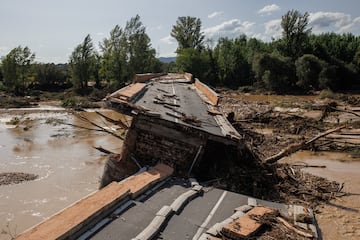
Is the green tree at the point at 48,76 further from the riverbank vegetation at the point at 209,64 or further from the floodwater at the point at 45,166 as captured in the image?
the floodwater at the point at 45,166

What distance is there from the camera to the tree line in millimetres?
41688

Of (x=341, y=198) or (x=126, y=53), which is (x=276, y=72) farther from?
(x=341, y=198)

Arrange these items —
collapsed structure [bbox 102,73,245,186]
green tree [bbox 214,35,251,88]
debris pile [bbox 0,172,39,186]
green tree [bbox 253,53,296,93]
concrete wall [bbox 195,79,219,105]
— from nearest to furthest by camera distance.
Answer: collapsed structure [bbox 102,73,245,186], concrete wall [bbox 195,79,219,105], debris pile [bbox 0,172,39,186], green tree [bbox 253,53,296,93], green tree [bbox 214,35,251,88]

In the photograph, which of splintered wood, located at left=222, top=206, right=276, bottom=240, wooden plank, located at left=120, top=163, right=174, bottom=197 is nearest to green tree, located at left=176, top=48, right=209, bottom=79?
wooden plank, located at left=120, top=163, right=174, bottom=197

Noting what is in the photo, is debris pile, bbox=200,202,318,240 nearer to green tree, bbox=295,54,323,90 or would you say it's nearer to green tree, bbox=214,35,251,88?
green tree, bbox=295,54,323,90

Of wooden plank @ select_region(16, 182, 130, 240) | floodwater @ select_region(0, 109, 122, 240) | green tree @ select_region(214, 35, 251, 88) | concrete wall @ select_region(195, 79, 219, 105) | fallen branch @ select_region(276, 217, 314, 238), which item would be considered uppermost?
green tree @ select_region(214, 35, 251, 88)

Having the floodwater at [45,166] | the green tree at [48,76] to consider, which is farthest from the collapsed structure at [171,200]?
the green tree at [48,76]

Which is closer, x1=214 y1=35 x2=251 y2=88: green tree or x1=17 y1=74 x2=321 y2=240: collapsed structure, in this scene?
x1=17 y1=74 x2=321 y2=240: collapsed structure

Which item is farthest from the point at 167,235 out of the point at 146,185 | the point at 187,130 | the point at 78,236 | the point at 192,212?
the point at 187,130

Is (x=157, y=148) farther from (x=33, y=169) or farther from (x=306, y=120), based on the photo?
(x=306, y=120)

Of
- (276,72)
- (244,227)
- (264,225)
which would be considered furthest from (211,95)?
(276,72)

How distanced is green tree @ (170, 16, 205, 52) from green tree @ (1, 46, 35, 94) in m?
23.3

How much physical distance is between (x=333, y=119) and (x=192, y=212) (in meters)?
15.8

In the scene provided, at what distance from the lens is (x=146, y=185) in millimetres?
5598
